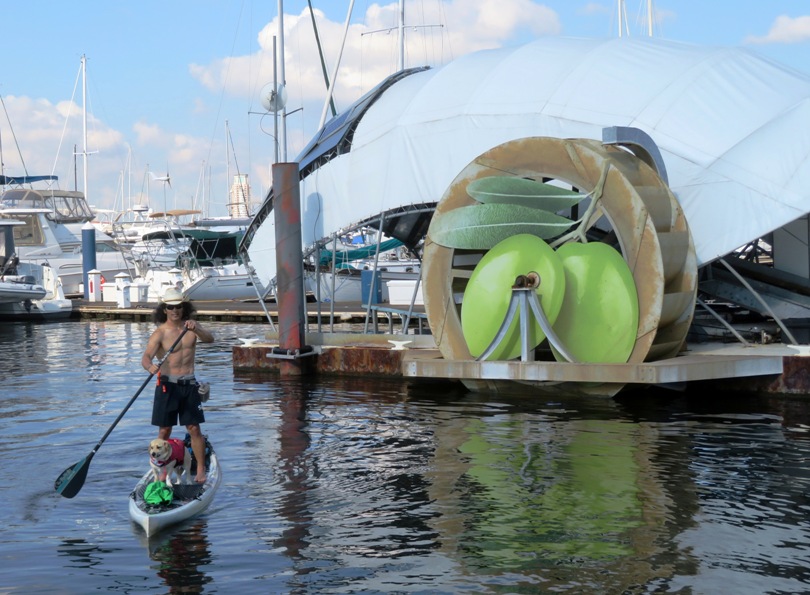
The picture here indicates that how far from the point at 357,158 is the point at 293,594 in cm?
1297

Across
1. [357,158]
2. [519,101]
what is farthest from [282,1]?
[519,101]

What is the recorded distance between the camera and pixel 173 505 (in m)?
9.79

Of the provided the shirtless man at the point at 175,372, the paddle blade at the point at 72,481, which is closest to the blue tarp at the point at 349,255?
the shirtless man at the point at 175,372

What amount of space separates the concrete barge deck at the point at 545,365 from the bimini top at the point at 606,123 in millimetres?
1688

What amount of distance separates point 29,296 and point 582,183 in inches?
956

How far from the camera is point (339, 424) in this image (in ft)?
49.1

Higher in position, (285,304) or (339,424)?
(285,304)

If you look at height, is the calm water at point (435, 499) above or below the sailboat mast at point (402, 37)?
below

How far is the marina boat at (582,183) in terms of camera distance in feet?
51.2

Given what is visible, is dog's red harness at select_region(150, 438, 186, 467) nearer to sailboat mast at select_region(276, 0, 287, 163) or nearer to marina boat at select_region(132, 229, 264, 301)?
sailboat mast at select_region(276, 0, 287, 163)

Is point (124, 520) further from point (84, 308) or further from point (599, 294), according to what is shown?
point (84, 308)

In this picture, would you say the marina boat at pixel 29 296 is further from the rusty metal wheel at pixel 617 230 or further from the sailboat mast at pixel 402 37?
the rusty metal wheel at pixel 617 230

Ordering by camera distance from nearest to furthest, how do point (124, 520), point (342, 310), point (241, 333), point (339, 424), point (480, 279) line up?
1. point (124, 520)
2. point (339, 424)
3. point (480, 279)
4. point (241, 333)
5. point (342, 310)

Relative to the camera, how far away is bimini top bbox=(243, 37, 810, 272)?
52.6 feet
